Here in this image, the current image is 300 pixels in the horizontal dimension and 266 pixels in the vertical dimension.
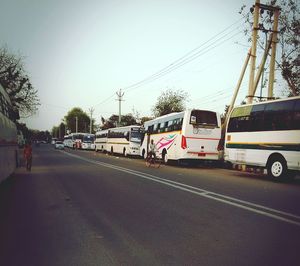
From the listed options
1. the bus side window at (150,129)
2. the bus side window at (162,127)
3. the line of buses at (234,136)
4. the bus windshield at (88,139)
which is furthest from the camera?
the bus windshield at (88,139)

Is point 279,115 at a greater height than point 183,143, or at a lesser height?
greater

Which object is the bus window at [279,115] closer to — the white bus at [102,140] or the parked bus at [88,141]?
the white bus at [102,140]

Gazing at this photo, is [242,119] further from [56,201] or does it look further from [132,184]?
[56,201]

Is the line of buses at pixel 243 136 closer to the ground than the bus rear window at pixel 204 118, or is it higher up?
closer to the ground

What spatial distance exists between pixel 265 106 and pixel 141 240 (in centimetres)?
1164

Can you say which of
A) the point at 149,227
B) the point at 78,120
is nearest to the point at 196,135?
the point at 149,227

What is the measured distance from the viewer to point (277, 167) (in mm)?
14297

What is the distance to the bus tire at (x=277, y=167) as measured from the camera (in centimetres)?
1398

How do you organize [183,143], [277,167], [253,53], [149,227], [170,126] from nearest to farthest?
1. [149,227]
2. [277,167]
3. [183,143]
4. [253,53]
5. [170,126]

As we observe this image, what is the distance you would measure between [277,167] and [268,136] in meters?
1.42

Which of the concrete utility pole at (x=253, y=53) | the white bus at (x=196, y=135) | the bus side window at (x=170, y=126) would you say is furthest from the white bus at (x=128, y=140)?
the concrete utility pole at (x=253, y=53)

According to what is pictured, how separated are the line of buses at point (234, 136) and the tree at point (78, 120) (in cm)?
12494

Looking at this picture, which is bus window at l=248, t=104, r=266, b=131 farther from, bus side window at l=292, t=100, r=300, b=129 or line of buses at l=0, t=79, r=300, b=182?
bus side window at l=292, t=100, r=300, b=129

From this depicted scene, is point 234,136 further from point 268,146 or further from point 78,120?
point 78,120
